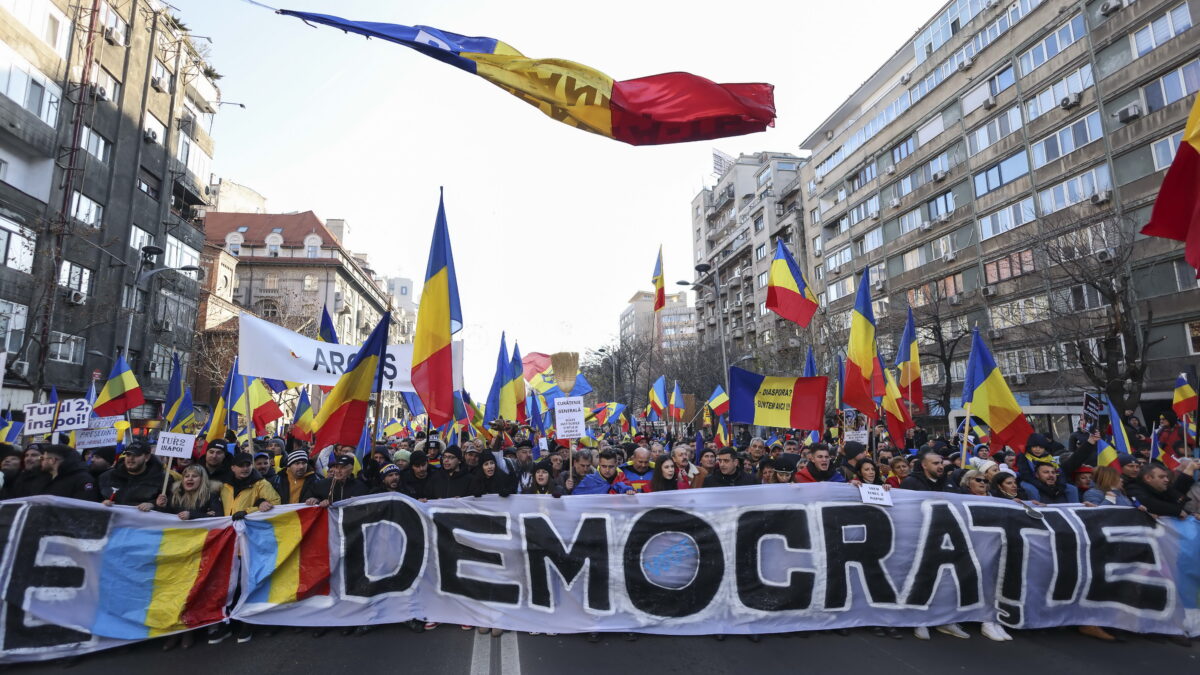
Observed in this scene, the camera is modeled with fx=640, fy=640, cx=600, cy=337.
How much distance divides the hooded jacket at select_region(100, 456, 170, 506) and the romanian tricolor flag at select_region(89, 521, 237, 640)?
819mm

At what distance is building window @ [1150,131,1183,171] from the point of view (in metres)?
23.9

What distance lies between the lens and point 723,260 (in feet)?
226

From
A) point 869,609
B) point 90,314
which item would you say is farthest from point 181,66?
point 869,609

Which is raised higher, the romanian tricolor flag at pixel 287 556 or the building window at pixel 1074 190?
the building window at pixel 1074 190

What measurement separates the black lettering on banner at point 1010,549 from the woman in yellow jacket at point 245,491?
21.5ft

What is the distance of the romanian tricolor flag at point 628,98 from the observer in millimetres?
5953

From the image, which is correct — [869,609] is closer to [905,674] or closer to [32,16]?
[905,674]

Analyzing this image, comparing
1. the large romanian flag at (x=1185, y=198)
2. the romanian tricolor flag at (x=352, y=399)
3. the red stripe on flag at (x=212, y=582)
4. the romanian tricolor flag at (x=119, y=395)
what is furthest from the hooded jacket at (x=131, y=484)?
the large romanian flag at (x=1185, y=198)

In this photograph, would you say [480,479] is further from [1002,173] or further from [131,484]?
[1002,173]

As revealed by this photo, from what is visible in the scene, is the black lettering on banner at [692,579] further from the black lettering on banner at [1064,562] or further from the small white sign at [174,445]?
the small white sign at [174,445]

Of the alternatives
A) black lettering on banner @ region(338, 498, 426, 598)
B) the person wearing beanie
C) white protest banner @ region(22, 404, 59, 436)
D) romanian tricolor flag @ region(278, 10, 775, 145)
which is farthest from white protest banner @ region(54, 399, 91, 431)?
romanian tricolor flag @ region(278, 10, 775, 145)

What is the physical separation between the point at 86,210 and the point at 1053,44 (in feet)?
140

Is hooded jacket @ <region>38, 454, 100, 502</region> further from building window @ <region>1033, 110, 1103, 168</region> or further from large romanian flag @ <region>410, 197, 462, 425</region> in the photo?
building window @ <region>1033, 110, 1103, 168</region>

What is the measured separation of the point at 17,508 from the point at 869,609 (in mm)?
7214
